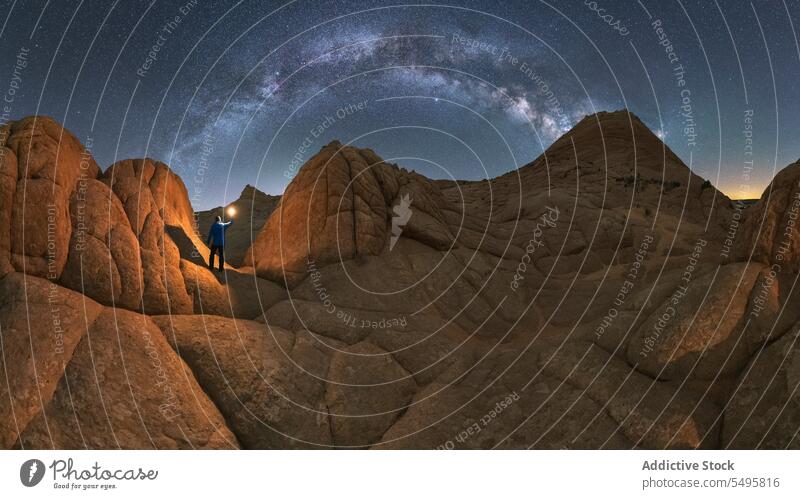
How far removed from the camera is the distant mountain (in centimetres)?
3019

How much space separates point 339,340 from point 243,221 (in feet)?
86.7

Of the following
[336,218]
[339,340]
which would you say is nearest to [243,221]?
[336,218]

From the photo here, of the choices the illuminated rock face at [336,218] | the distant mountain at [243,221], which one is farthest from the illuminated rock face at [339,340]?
the distant mountain at [243,221]

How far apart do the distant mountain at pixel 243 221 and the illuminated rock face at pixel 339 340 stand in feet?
27.5

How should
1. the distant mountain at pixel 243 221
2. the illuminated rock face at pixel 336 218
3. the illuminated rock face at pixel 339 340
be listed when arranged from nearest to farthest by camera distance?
the illuminated rock face at pixel 339 340, the illuminated rock face at pixel 336 218, the distant mountain at pixel 243 221

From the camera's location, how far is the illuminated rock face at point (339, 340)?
1130 cm

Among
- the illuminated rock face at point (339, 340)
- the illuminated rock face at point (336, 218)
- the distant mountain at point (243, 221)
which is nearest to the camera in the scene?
the illuminated rock face at point (339, 340)

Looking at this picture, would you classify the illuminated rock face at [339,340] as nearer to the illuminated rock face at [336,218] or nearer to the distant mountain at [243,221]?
the illuminated rock face at [336,218]

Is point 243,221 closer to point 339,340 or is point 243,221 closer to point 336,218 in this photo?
point 336,218

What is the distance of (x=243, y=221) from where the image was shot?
39438 millimetres

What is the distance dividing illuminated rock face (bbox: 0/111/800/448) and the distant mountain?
27.5 ft

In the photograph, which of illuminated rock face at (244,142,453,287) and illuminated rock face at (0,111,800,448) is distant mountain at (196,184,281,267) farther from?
illuminated rock face at (0,111,800,448)
